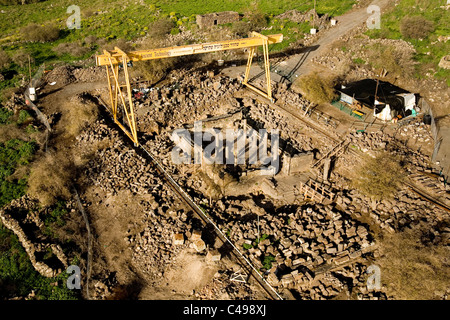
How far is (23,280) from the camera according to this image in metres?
16.4

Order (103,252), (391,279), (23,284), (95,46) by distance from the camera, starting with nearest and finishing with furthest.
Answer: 1. (391,279)
2. (23,284)
3. (103,252)
4. (95,46)

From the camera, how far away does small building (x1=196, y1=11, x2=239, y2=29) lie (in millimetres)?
37844

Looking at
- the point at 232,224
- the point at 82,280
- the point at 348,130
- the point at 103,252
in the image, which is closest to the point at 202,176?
the point at 232,224

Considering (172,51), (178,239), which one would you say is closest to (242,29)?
(172,51)

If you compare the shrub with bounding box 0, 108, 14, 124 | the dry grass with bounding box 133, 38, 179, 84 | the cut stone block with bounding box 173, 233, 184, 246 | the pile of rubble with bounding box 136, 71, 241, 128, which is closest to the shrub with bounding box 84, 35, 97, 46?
the dry grass with bounding box 133, 38, 179, 84

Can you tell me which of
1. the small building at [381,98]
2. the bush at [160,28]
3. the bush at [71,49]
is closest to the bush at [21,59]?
the bush at [71,49]

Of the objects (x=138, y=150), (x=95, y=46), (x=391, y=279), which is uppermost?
(x=95, y=46)

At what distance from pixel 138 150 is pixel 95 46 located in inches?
763

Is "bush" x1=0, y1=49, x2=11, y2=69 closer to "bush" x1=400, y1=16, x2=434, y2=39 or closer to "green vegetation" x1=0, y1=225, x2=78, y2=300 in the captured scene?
"green vegetation" x1=0, y1=225, x2=78, y2=300

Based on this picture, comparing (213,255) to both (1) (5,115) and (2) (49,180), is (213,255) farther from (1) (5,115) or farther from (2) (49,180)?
(1) (5,115)

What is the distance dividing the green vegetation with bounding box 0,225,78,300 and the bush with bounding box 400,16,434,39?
1229 inches

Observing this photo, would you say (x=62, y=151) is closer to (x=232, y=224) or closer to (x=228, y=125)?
(x=228, y=125)

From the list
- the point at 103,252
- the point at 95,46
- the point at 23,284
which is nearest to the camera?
the point at 23,284

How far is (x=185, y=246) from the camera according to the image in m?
17.3
